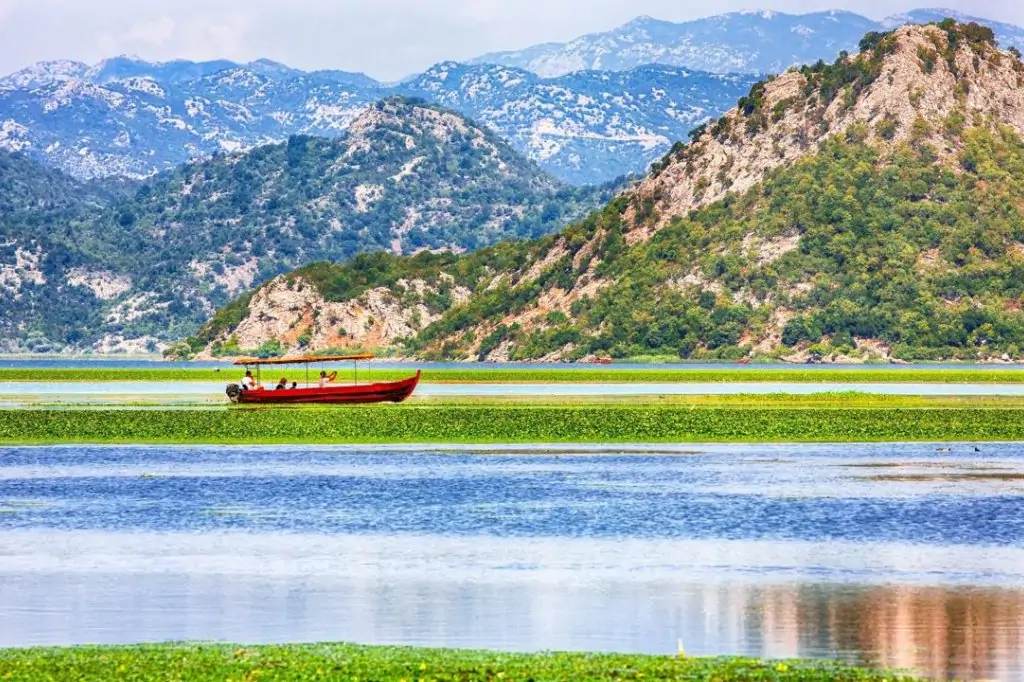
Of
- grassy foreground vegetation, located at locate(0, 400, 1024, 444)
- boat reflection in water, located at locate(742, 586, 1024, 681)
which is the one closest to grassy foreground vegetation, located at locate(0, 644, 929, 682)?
boat reflection in water, located at locate(742, 586, 1024, 681)

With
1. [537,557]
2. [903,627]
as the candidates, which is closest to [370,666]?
[903,627]

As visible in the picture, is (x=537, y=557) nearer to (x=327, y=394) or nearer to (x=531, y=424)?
(x=531, y=424)

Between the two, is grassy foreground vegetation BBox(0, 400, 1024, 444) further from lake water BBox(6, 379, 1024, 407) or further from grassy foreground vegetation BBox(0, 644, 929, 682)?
grassy foreground vegetation BBox(0, 644, 929, 682)

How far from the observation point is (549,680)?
111 feet

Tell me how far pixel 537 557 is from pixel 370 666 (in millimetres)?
16122

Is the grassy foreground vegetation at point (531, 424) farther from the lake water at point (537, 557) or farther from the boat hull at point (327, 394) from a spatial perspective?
the lake water at point (537, 557)

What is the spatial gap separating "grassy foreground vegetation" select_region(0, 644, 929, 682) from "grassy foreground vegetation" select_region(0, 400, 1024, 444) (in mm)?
61891

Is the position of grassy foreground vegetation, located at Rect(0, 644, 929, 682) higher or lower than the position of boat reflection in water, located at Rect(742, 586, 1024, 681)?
higher

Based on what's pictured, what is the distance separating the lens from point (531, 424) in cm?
10912

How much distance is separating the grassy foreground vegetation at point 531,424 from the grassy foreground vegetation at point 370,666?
203ft

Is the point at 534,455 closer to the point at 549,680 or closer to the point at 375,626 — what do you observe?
the point at 375,626

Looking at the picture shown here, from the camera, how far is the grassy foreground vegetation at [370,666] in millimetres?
34219

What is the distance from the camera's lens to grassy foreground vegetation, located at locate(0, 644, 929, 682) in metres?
34.2

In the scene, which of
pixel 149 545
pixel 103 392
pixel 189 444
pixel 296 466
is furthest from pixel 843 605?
pixel 103 392
